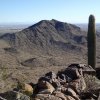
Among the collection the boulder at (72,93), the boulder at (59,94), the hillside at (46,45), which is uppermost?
the boulder at (59,94)

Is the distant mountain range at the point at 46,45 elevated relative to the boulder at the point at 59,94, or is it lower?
lower

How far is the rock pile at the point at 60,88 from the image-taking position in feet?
32.1

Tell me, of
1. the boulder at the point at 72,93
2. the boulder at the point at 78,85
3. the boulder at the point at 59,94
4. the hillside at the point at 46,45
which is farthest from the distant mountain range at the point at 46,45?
the boulder at the point at 59,94

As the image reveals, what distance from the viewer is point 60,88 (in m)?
10.8

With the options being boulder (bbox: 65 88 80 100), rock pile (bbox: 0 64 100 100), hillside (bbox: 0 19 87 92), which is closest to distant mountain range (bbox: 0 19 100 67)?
hillside (bbox: 0 19 87 92)

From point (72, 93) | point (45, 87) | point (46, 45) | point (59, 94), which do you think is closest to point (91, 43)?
point (45, 87)

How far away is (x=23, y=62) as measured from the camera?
45.2 metres

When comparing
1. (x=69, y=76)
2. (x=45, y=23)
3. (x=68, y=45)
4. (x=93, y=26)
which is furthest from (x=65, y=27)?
(x=69, y=76)

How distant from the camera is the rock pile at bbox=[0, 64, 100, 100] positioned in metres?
9.77

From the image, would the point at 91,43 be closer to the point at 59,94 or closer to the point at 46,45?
the point at 59,94

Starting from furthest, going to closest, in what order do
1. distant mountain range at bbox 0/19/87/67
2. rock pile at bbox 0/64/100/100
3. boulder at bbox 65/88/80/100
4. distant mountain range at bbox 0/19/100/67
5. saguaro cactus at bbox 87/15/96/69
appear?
distant mountain range at bbox 0/19/87/67
distant mountain range at bbox 0/19/100/67
saguaro cactus at bbox 87/15/96/69
boulder at bbox 65/88/80/100
rock pile at bbox 0/64/100/100

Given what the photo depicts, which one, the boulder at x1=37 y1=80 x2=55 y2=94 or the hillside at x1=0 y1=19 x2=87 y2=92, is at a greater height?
the boulder at x1=37 y1=80 x2=55 y2=94

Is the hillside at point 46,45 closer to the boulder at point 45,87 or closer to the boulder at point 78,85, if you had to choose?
the boulder at point 78,85

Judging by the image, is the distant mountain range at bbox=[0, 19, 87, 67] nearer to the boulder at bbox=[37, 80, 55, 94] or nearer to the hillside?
the hillside
